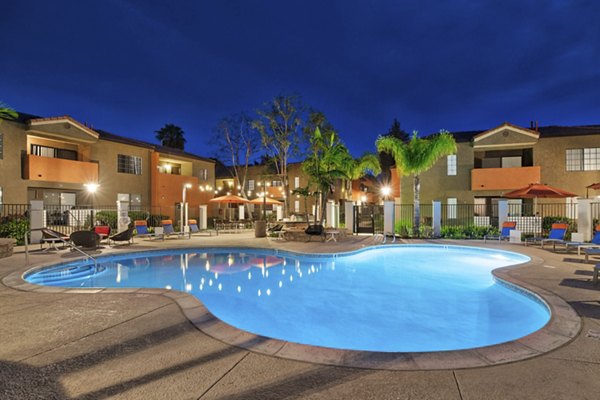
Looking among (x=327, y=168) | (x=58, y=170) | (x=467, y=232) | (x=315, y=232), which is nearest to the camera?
(x=315, y=232)

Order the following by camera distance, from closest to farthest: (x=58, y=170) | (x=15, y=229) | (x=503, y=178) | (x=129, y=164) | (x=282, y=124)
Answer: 1. (x=15, y=229)
2. (x=58, y=170)
3. (x=503, y=178)
4. (x=129, y=164)
5. (x=282, y=124)

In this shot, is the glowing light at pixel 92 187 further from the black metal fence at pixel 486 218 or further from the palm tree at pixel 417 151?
the black metal fence at pixel 486 218

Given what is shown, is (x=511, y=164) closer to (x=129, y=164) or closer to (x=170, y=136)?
(x=129, y=164)

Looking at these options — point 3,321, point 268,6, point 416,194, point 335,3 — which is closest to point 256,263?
point 3,321

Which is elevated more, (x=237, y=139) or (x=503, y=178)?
(x=237, y=139)

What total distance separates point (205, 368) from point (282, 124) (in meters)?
26.1

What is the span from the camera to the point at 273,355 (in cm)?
328

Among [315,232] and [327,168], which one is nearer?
[315,232]

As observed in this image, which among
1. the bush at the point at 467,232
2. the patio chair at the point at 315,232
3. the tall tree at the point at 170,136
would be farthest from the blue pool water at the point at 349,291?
the tall tree at the point at 170,136

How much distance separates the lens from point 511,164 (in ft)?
76.1

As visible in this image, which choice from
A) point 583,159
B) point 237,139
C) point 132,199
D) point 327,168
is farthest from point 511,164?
point 132,199

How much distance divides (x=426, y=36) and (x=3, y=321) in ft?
172

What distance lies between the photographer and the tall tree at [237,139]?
3077cm

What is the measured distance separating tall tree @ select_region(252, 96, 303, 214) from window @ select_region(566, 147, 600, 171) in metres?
19.9
